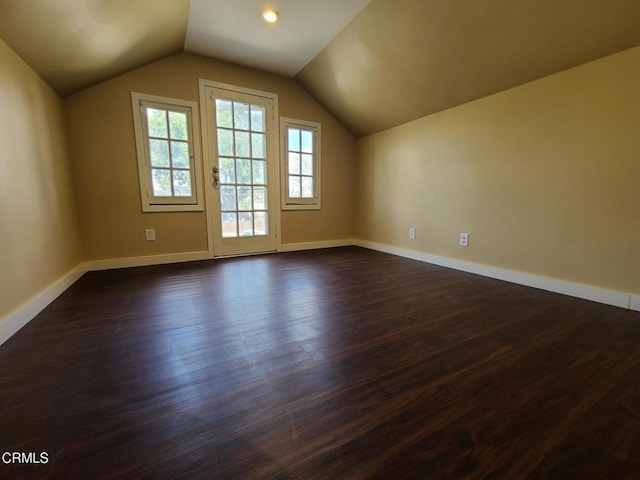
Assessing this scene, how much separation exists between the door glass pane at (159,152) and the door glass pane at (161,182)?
0.25ft

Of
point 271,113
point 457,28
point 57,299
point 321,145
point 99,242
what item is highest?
point 457,28

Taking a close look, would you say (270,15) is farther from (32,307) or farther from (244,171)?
(32,307)

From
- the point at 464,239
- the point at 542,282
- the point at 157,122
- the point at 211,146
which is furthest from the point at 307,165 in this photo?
the point at 542,282

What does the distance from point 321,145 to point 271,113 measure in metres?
0.84

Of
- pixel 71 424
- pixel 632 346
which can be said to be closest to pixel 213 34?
pixel 71 424

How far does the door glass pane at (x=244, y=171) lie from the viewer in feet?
11.3

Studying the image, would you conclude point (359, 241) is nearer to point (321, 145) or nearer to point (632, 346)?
point (321, 145)

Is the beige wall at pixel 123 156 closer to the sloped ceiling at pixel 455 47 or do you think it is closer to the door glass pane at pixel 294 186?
the door glass pane at pixel 294 186

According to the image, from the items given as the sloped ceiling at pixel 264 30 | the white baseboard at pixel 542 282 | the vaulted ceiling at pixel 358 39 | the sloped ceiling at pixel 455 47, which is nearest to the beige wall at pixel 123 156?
the vaulted ceiling at pixel 358 39

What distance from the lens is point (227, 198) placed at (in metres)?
3.41

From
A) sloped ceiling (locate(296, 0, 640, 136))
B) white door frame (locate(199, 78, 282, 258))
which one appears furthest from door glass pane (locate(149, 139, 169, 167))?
sloped ceiling (locate(296, 0, 640, 136))

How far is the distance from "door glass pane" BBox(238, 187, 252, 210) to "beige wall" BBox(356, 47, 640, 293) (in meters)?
2.07

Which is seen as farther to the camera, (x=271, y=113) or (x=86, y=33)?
(x=271, y=113)

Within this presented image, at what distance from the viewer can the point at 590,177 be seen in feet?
6.57
